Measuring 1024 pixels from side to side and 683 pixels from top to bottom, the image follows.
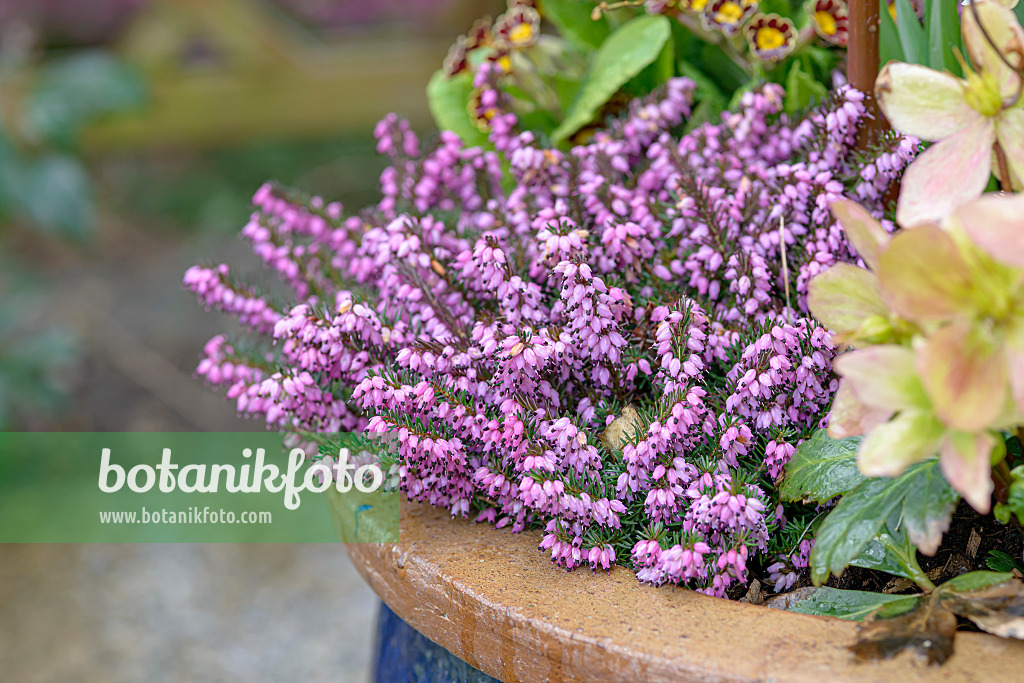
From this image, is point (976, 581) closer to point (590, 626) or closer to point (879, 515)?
point (879, 515)

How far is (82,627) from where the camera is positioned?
2115 mm

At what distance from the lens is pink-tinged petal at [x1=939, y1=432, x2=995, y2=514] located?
46cm

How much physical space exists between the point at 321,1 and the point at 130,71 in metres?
1.82

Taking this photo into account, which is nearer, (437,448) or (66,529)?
(437,448)

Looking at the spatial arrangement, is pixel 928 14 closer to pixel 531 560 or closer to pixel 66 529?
pixel 531 560

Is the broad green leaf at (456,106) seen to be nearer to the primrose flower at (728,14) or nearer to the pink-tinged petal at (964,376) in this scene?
the primrose flower at (728,14)

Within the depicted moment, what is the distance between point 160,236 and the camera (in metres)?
3.64

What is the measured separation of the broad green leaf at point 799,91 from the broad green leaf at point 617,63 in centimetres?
15

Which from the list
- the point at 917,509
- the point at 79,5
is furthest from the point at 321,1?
the point at 917,509

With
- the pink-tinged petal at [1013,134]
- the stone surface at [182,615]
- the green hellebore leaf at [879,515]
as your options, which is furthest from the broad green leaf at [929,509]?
the stone surface at [182,615]

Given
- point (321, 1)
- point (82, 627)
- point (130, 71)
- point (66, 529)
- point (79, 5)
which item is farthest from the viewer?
point (321, 1)

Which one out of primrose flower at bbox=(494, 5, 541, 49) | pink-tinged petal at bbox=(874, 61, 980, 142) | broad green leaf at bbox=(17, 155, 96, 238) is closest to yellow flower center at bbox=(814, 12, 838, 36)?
primrose flower at bbox=(494, 5, 541, 49)

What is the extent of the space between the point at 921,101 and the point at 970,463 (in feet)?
0.79

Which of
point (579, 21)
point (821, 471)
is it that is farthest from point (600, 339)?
point (579, 21)
